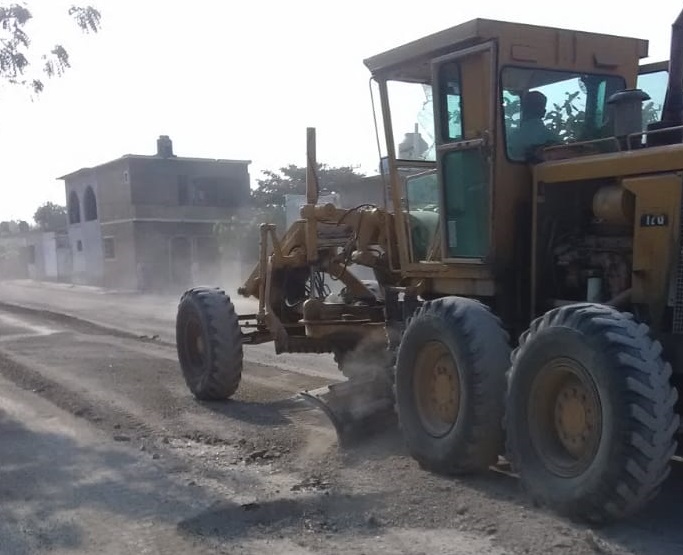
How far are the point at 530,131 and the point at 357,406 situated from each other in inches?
106

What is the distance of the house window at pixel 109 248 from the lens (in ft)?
150

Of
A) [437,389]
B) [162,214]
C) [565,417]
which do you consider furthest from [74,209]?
[565,417]

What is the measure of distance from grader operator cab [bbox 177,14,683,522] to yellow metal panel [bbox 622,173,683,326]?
1cm

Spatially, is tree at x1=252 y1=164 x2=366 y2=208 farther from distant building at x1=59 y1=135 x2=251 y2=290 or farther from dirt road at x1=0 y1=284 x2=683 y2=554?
dirt road at x1=0 y1=284 x2=683 y2=554

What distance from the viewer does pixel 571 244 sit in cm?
654

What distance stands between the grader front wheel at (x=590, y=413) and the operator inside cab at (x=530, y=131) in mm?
1608

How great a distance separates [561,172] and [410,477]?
237cm

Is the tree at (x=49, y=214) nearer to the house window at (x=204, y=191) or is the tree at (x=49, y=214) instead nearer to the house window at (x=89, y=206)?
the house window at (x=89, y=206)

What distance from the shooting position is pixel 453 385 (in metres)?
6.65

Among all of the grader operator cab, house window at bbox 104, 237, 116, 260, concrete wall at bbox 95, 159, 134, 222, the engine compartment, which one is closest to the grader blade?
the grader operator cab

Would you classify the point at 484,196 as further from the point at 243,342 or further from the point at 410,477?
the point at 243,342

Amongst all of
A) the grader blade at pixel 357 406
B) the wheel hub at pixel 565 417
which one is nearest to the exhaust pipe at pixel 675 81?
the wheel hub at pixel 565 417

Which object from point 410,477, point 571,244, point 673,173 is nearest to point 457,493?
point 410,477

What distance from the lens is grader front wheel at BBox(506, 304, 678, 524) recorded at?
16.1 feet
